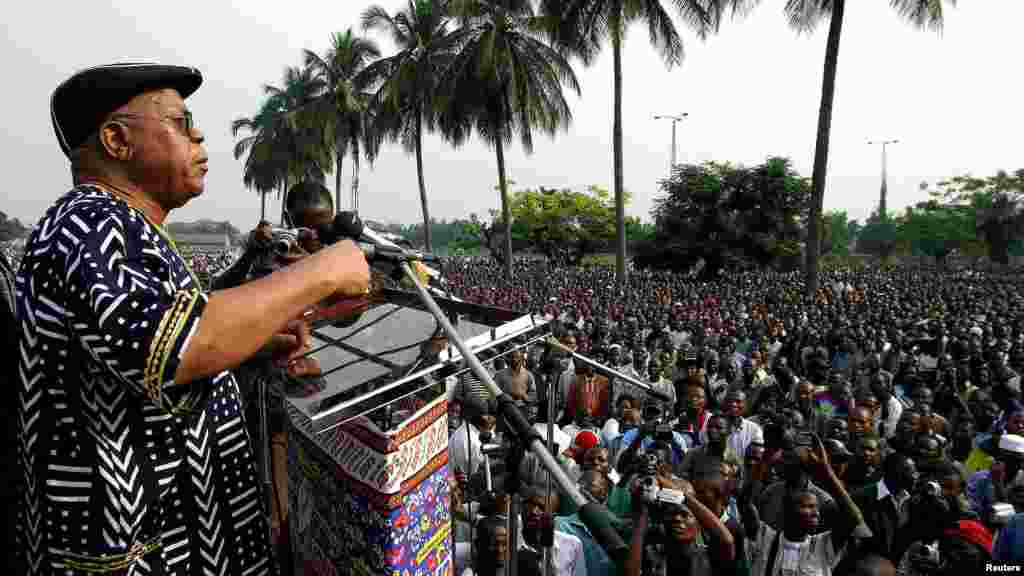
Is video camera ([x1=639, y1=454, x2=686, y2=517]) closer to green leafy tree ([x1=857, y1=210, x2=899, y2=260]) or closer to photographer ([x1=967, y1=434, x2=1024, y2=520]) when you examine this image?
photographer ([x1=967, y1=434, x2=1024, y2=520])

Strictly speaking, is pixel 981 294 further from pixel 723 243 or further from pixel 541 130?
pixel 541 130

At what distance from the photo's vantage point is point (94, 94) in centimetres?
112

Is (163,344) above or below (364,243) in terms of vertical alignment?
below

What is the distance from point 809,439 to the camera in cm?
411

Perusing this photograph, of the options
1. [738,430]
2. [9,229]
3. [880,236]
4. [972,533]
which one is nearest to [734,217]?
[738,430]

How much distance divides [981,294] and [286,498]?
24.0m

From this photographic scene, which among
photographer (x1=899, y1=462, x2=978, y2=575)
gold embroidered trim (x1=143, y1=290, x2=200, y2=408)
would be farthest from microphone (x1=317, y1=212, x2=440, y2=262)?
photographer (x1=899, y1=462, x2=978, y2=575)

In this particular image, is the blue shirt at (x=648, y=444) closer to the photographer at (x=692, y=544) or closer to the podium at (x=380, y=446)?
the photographer at (x=692, y=544)

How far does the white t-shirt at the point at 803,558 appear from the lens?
3.53 meters

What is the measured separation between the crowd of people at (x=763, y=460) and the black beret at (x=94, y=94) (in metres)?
0.85

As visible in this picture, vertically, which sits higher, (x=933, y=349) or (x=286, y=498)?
(x=286, y=498)

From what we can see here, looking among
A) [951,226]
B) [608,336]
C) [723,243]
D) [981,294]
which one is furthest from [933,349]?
[951,226]

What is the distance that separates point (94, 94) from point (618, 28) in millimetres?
20234

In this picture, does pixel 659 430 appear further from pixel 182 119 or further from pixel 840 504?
pixel 182 119
